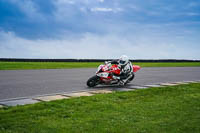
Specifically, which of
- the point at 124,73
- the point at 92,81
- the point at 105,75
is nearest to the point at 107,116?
the point at 105,75

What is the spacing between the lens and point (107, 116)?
643 cm

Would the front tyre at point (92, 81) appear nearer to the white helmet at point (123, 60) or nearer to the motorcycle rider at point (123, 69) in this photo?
the motorcycle rider at point (123, 69)

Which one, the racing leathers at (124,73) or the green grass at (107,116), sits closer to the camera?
the green grass at (107,116)

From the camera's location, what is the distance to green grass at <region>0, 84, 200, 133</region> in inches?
215

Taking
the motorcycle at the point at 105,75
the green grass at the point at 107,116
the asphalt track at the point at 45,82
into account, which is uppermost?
the motorcycle at the point at 105,75

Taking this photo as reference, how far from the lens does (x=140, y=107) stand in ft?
24.6

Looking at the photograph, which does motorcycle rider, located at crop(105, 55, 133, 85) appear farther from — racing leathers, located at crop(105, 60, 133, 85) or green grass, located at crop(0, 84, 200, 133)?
green grass, located at crop(0, 84, 200, 133)

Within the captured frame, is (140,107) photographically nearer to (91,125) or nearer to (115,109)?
(115,109)

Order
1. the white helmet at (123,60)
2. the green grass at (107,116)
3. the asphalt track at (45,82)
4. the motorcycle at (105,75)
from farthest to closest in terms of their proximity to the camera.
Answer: the white helmet at (123,60) → the motorcycle at (105,75) → the asphalt track at (45,82) → the green grass at (107,116)

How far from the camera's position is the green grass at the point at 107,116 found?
17.9 feet

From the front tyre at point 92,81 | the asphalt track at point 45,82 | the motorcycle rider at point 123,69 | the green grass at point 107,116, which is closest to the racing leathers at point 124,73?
the motorcycle rider at point 123,69

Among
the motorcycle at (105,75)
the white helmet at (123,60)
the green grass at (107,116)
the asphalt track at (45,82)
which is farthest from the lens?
the white helmet at (123,60)

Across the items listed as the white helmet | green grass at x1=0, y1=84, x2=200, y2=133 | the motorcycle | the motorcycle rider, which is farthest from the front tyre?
green grass at x1=0, y1=84, x2=200, y2=133

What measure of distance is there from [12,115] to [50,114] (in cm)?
90
